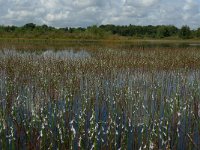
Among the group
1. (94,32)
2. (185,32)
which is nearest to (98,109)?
(94,32)

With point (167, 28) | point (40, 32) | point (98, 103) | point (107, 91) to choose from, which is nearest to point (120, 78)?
point (107, 91)

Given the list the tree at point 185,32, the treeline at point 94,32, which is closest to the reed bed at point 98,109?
the treeline at point 94,32

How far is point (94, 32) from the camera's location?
85312mm

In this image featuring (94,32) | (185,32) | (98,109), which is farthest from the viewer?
(185,32)

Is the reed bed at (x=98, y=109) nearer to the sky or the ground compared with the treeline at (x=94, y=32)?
nearer to the ground

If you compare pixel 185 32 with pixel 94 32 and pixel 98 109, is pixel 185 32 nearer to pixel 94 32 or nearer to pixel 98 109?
pixel 94 32

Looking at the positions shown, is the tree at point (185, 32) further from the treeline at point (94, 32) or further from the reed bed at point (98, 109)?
the reed bed at point (98, 109)

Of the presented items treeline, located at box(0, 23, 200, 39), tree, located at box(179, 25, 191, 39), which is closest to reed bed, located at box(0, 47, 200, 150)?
treeline, located at box(0, 23, 200, 39)

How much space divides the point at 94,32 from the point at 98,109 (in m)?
75.7

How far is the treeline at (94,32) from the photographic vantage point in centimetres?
7725

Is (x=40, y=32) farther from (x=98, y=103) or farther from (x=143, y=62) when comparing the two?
(x=98, y=103)

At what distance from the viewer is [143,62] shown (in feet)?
67.3

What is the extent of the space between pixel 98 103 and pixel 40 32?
71.4 metres

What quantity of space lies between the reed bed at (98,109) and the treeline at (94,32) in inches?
2245
